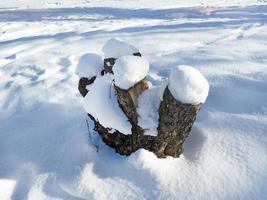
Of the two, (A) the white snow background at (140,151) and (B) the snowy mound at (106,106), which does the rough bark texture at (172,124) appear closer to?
(A) the white snow background at (140,151)

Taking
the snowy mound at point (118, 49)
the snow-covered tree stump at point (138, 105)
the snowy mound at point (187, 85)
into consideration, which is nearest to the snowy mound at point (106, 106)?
the snow-covered tree stump at point (138, 105)

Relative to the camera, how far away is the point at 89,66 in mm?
2590

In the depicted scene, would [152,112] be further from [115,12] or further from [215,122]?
[115,12]

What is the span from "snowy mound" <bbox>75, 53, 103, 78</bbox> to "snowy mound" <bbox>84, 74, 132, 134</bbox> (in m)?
0.15

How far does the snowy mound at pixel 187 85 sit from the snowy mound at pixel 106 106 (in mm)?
405

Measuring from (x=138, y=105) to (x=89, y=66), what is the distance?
1.50ft

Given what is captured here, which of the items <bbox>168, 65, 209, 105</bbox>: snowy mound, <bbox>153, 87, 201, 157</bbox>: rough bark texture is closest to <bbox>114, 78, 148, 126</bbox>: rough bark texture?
<bbox>153, 87, 201, 157</bbox>: rough bark texture

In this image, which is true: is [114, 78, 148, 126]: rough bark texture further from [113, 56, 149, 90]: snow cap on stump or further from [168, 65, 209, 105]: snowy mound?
[168, 65, 209, 105]: snowy mound

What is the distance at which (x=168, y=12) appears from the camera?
1087 cm

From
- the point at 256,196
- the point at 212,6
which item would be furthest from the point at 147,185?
the point at 212,6

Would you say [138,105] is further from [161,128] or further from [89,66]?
[89,66]

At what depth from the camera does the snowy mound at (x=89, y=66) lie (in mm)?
2588

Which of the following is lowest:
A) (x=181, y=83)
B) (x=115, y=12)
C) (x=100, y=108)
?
(x=115, y=12)

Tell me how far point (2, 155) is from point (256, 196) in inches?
64.5
